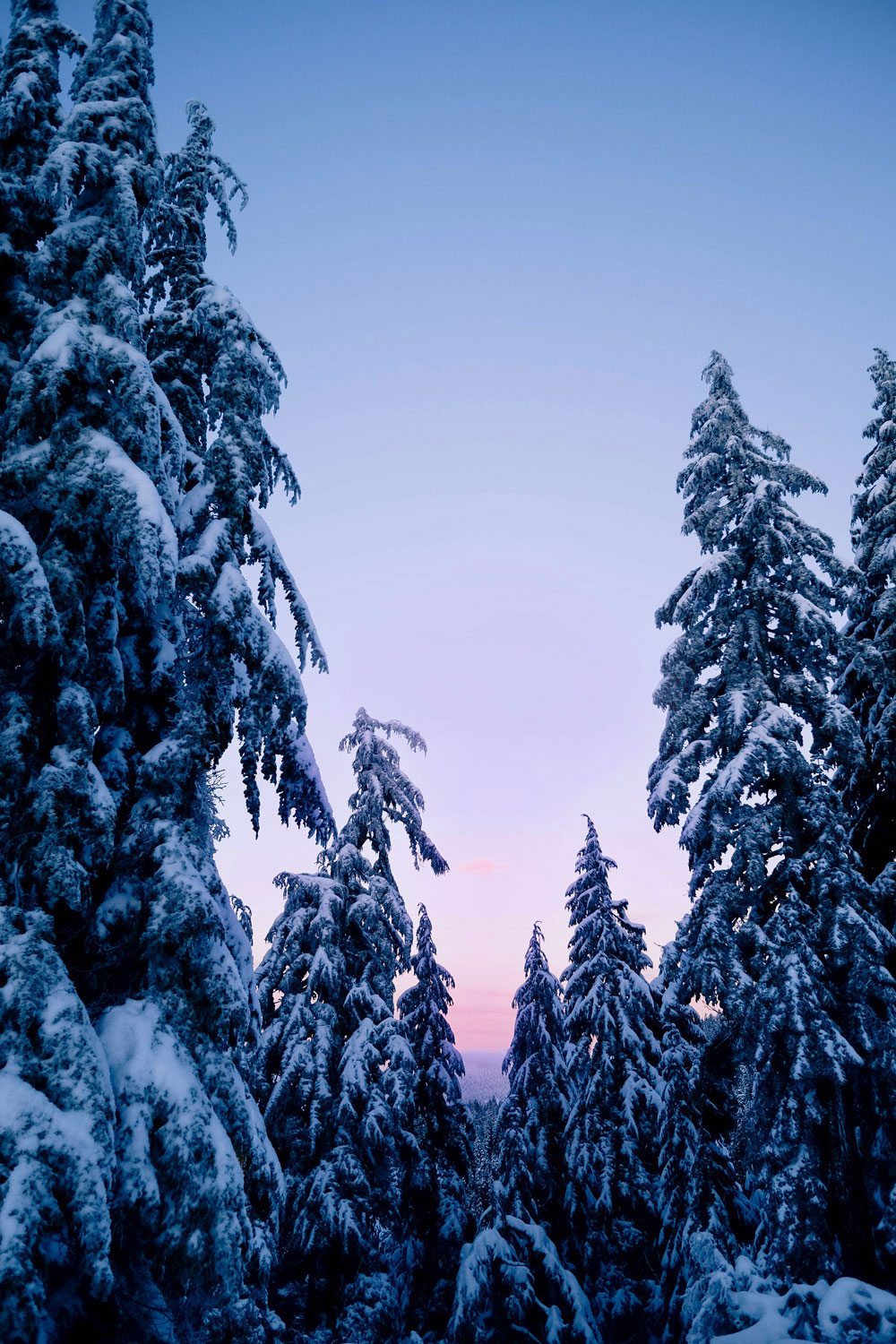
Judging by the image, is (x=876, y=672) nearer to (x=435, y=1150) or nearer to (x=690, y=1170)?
(x=690, y=1170)

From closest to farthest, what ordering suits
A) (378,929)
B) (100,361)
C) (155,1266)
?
(155,1266) < (100,361) < (378,929)

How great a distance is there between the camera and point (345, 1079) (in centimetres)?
1452

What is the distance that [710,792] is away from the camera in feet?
39.8

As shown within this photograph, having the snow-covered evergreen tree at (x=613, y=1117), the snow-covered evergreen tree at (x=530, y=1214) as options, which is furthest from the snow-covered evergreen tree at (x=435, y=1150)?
the snow-covered evergreen tree at (x=613, y=1117)

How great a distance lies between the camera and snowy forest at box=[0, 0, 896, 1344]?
5457 mm

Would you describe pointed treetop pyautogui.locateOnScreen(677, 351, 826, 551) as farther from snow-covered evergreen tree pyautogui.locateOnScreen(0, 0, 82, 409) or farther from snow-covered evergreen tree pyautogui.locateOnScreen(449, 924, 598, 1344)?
snow-covered evergreen tree pyautogui.locateOnScreen(449, 924, 598, 1344)

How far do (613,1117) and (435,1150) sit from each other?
4.67m

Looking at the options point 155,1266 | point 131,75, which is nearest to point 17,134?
point 131,75

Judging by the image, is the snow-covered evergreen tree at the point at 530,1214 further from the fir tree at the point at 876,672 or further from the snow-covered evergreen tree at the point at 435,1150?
the fir tree at the point at 876,672

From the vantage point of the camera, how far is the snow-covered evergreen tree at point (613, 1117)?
17.5 metres

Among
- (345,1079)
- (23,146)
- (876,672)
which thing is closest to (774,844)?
(876,672)

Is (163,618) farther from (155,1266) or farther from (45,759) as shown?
(155,1266)

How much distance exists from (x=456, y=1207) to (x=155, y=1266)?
1504 centimetres

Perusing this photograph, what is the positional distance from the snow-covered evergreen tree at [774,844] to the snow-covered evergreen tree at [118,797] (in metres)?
7.10
